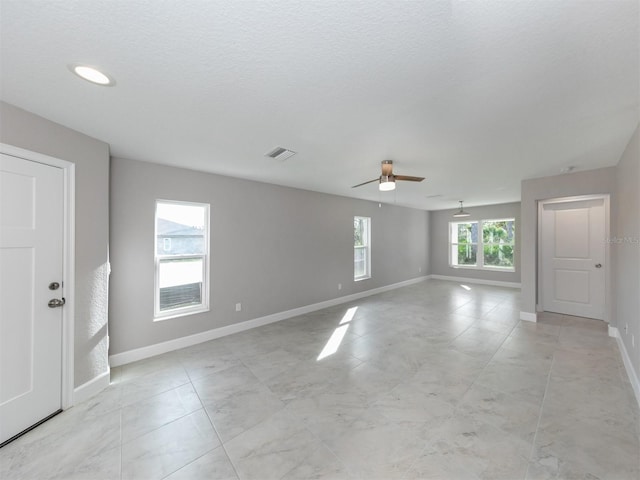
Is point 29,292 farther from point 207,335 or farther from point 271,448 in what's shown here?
point 271,448

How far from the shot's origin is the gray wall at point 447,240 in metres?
7.55

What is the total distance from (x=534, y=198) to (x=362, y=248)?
3588 millimetres

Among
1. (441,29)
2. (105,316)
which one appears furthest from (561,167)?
(105,316)

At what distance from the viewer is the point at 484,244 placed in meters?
8.23

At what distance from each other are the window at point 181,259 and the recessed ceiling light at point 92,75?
2006 millimetres

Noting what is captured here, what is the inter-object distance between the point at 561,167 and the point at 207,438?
5329 millimetres

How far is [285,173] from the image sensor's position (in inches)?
156

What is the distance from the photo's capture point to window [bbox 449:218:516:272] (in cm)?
780

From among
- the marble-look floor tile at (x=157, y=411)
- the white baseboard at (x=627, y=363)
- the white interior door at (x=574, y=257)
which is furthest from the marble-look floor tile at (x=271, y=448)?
the white interior door at (x=574, y=257)

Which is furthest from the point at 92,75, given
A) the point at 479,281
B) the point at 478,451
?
the point at 479,281

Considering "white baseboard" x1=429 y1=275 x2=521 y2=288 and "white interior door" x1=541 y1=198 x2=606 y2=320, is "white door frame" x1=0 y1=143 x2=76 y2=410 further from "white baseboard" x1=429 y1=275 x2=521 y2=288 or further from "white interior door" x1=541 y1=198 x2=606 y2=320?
"white baseboard" x1=429 y1=275 x2=521 y2=288

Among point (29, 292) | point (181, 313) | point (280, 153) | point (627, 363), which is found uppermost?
point (280, 153)

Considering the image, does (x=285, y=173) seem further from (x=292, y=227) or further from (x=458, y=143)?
(x=458, y=143)

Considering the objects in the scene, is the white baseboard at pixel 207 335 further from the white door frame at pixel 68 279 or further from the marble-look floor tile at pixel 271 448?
the marble-look floor tile at pixel 271 448
